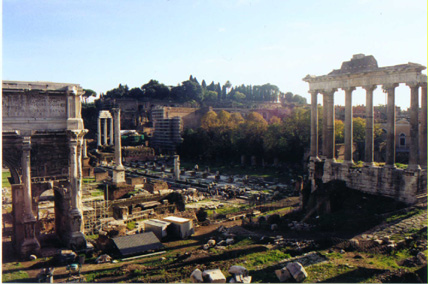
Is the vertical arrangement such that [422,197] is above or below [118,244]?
above

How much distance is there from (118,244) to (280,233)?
24.6ft

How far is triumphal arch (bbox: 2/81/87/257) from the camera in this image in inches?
641

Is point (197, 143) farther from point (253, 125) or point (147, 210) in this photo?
point (147, 210)

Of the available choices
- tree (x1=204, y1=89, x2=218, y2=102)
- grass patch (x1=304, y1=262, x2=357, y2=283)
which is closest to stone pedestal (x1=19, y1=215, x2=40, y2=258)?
grass patch (x1=304, y1=262, x2=357, y2=283)

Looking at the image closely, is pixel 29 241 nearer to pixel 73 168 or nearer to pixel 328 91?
pixel 73 168

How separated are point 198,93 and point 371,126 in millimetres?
84035

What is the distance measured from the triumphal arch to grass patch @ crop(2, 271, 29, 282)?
1890 mm

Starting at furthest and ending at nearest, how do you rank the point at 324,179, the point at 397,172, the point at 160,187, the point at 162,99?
1. the point at 162,99
2. the point at 160,187
3. the point at 324,179
4. the point at 397,172

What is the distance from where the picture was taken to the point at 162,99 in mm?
102000

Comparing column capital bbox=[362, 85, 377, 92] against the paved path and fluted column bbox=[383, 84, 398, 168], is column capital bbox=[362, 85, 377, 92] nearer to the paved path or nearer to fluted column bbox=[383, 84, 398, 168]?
fluted column bbox=[383, 84, 398, 168]

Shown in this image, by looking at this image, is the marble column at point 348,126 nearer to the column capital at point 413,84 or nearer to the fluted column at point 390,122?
the fluted column at point 390,122

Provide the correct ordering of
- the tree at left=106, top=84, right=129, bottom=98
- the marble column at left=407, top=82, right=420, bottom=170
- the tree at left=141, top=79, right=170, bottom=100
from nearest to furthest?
1. the marble column at left=407, top=82, right=420, bottom=170
2. the tree at left=106, top=84, right=129, bottom=98
3. the tree at left=141, top=79, right=170, bottom=100

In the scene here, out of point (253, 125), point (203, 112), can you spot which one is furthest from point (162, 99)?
point (253, 125)

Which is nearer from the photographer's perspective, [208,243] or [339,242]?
[339,242]
